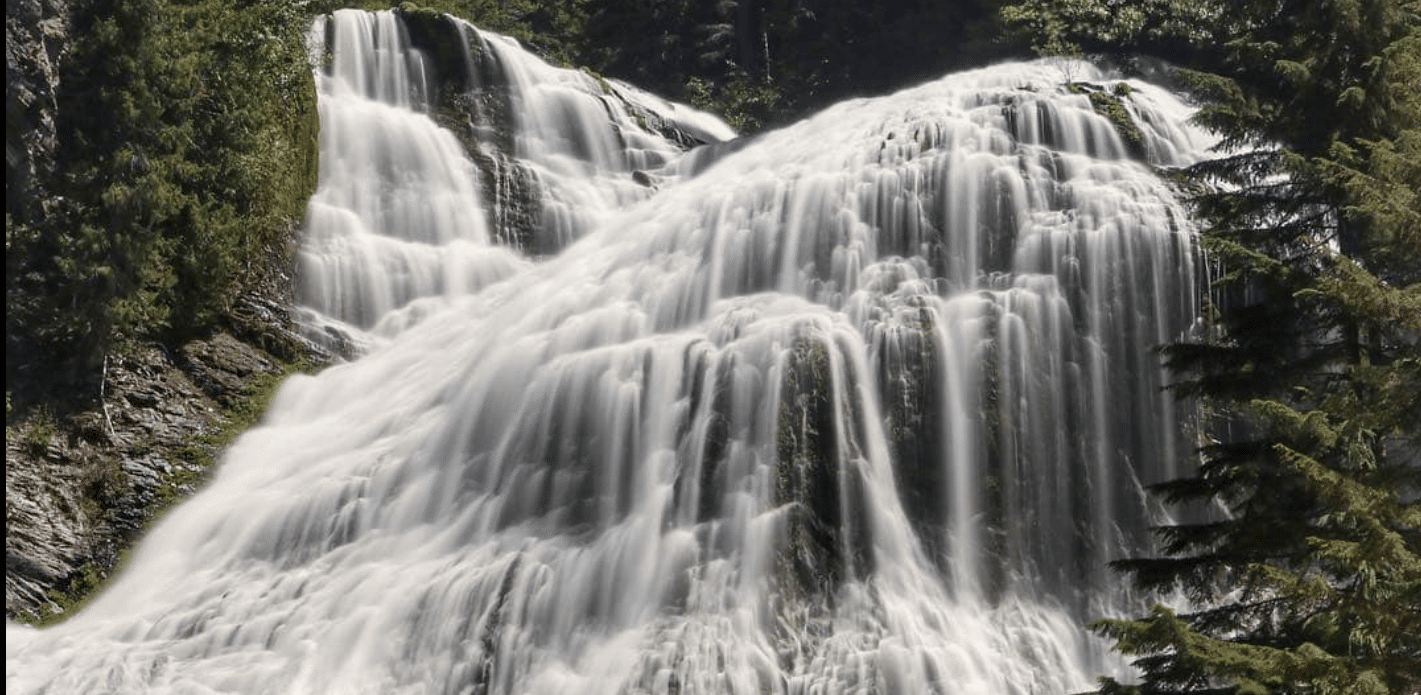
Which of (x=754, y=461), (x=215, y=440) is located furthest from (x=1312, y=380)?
(x=215, y=440)

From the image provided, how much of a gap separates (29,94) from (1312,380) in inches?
736

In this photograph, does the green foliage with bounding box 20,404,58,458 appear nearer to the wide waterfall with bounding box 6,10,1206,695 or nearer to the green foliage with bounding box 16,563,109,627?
the green foliage with bounding box 16,563,109,627

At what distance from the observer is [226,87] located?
25406 mm

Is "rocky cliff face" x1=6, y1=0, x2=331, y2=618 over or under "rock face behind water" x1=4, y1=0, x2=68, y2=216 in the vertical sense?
under

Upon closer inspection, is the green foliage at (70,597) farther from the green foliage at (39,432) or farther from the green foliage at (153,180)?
the green foliage at (153,180)

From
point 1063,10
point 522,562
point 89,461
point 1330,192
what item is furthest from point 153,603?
point 1063,10

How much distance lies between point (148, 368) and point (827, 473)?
11.7 metres

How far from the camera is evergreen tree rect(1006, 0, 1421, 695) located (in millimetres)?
10070

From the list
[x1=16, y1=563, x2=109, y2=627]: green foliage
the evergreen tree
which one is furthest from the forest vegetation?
[x1=16, y1=563, x2=109, y2=627]: green foliage

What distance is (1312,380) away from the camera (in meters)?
12.5

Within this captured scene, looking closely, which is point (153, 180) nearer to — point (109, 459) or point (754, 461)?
point (109, 459)

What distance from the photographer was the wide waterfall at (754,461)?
54.5 feet

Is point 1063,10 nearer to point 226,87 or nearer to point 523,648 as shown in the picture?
point 226,87

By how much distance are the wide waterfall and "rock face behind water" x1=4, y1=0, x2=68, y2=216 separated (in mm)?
4946
